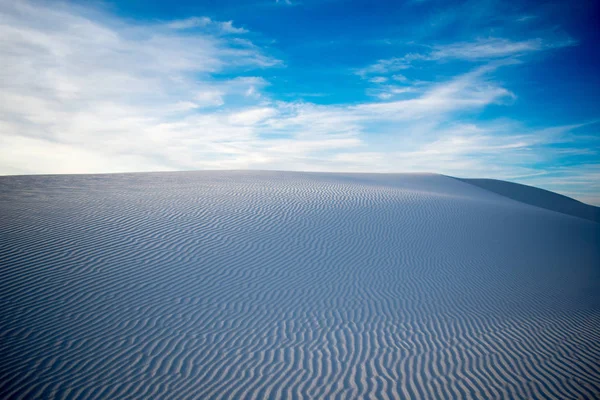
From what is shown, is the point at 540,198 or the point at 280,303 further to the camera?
the point at 540,198

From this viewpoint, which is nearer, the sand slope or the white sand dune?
the white sand dune

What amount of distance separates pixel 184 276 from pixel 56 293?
97.5 inches

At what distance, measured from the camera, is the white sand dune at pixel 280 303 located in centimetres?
473

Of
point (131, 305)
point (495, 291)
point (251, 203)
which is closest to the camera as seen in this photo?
point (131, 305)

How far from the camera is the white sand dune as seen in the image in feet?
15.5

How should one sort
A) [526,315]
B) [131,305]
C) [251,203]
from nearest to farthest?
1. [131,305]
2. [526,315]
3. [251,203]

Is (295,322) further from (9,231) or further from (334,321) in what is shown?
(9,231)

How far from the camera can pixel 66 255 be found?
7855 mm

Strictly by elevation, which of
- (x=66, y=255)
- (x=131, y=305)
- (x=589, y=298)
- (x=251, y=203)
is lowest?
(x=589, y=298)

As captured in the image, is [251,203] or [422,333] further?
[251,203]

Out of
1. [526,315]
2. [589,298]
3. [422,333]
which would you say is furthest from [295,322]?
[589,298]

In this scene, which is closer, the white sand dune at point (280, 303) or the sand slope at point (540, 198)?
the white sand dune at point (280, 303)

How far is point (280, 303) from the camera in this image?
7117mm

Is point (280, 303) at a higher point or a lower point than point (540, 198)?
lower
